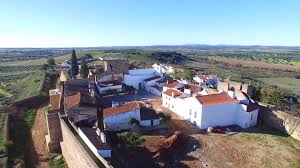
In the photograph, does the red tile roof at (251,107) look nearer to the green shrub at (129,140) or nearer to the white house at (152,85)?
the green shrub at (129,140)

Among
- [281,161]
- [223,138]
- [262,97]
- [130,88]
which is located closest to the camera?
[281,161]

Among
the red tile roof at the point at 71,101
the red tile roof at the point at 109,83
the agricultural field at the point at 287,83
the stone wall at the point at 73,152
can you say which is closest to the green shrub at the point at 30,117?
the red tile roof at the point at 71,101

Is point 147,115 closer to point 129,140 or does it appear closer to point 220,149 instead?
point 129,140

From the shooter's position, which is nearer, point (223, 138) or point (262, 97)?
point (223, 138)

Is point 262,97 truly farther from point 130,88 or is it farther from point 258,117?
point 130,88

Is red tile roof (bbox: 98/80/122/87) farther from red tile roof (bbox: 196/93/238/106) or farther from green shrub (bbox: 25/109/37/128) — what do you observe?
red tile roof (bbox: 196/93/238/106)

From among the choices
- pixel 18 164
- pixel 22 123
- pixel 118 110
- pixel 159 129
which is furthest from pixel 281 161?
pixel 22 123
